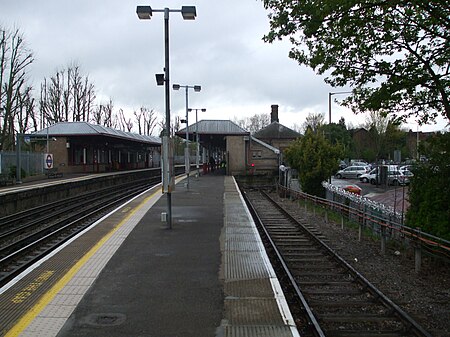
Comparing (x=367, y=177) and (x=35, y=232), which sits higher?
(x=367, y=177)

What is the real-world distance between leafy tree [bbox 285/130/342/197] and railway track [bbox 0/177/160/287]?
12.2m

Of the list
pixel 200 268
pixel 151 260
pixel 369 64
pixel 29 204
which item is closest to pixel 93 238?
pixel 151 260

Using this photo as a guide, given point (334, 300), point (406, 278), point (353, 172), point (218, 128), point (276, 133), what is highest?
point (276, 133)

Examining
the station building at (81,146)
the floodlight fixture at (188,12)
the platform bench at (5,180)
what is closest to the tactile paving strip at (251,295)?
the floodlight fixture at (188,12)

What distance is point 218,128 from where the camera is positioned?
4709cm

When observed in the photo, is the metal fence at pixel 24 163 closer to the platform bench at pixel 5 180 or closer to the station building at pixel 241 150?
the platform bench at pixel 5 180

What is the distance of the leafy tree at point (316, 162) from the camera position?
1093 inches

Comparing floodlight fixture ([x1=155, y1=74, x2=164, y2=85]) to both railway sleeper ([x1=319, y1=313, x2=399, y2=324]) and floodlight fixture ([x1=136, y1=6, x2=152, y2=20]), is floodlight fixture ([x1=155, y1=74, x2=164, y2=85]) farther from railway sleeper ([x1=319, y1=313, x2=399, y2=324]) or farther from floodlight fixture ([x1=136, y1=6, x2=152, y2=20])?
railway sleeper ([x1=319, y1=313, x2=399, y2=324])

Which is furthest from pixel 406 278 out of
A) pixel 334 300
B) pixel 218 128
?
pixel 218 128

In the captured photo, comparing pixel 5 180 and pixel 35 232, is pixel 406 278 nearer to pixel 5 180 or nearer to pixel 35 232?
pixel 35 232

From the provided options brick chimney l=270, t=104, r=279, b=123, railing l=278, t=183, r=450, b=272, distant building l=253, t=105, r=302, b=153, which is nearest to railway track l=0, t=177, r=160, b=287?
railing l=278, t=183, r=450, b=272

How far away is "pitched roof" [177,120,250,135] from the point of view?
45.1m

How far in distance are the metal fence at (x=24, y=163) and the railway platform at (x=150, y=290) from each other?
20730 millimetres

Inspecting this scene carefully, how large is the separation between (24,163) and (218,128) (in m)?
20.4
